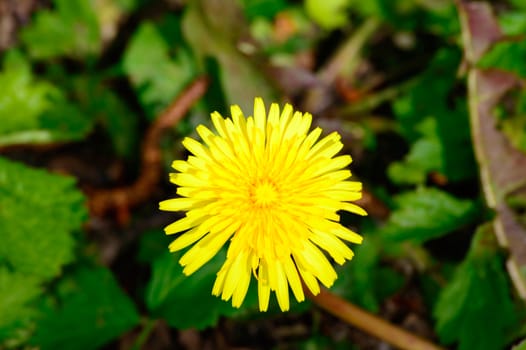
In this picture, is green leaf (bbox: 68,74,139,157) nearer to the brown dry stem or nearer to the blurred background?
the blurred background

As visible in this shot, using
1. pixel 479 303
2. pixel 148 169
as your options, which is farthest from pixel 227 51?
pixel 479 303

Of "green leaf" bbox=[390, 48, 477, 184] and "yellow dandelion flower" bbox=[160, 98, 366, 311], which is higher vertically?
"green leaf" bbox=[390, 48, 477, 184]

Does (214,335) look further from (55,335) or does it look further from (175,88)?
(175,88)

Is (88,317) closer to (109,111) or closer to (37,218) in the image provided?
(37,218)

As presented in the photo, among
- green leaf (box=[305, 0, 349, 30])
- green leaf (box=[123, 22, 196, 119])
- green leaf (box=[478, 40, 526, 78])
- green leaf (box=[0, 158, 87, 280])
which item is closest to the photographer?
green leaf (box=[0, 158, 87, 280])

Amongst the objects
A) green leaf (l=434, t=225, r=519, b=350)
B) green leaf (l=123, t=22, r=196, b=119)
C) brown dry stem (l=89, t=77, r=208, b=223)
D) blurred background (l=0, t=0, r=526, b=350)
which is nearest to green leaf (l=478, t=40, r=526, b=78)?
blurred background (l=0, t=0, r=526, b=350)

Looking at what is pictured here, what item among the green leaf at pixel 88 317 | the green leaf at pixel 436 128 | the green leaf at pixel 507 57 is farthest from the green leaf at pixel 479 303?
the green leaf at pixel 88 317

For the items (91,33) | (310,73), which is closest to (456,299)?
(310,73)
